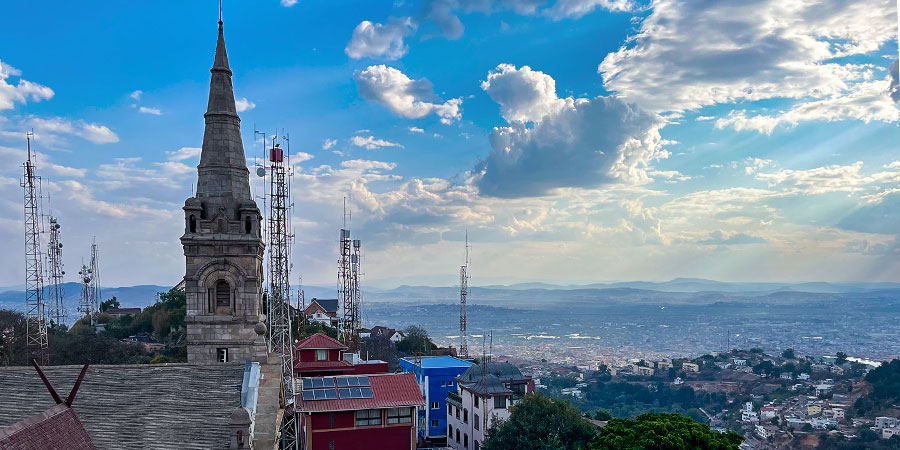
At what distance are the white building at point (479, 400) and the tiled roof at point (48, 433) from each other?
103 feet

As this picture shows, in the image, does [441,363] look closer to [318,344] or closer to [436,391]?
[436,391]

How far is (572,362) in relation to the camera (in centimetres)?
13262

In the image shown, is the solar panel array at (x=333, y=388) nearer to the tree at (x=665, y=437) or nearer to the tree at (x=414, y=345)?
the tree at (x=665, y=437)

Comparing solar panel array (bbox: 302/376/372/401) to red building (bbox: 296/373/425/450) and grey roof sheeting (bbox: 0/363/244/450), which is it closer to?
red building (bbox: 296/373/425/450)

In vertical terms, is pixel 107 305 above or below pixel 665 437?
above

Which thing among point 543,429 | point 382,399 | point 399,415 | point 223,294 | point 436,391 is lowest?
point 436,391

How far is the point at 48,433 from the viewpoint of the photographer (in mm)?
8555

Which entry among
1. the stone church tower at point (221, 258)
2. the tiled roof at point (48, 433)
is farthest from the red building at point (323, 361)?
the tiled roof at point (48, 433)

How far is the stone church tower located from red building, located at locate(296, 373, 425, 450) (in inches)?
428

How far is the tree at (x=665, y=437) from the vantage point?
23.3m

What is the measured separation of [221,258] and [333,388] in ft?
46.3

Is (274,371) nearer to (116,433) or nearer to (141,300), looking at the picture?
(116,433)

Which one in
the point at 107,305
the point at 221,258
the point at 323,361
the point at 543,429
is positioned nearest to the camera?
the point at 221,258

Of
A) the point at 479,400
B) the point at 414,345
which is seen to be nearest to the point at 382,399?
the point at 479,400
